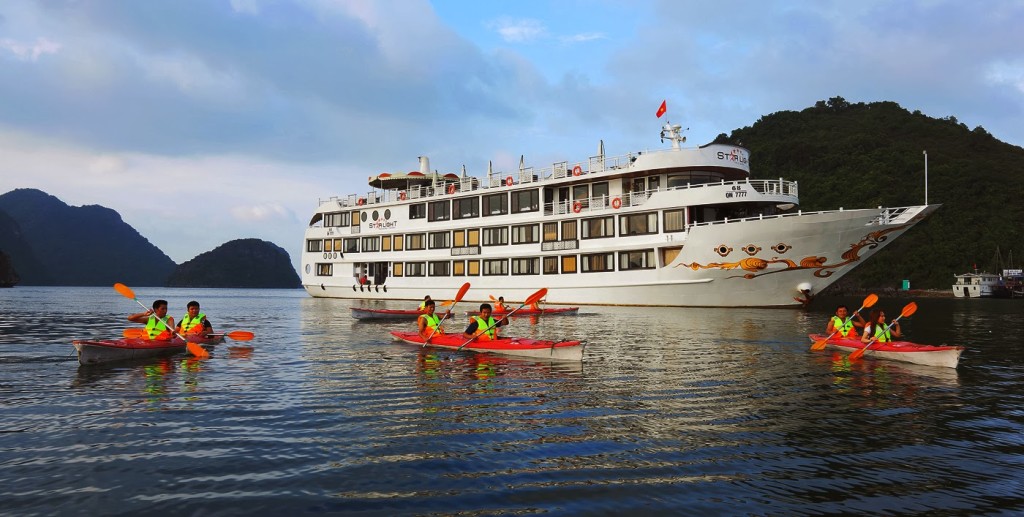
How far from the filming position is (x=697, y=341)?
19.1 metres

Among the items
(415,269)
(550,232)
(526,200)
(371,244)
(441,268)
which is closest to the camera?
(550,232)

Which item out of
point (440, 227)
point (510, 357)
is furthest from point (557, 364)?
point (440, 227)

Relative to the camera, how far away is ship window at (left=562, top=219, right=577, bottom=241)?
38.9 meters

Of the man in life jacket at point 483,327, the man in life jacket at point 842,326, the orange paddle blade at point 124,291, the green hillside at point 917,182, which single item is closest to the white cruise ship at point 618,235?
the man in life jacket at point 842,326

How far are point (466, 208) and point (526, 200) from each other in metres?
5.40

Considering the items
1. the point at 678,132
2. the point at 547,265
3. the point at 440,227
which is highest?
the point at 678,132

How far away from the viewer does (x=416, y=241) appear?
158 ft

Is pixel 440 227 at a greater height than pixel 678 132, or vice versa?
pixel 678 132

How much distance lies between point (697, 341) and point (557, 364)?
616cm

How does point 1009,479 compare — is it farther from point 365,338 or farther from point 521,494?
point 365,338

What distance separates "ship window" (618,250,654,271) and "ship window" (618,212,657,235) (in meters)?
1.12

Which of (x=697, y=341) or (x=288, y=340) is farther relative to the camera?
(x=288, y=340)

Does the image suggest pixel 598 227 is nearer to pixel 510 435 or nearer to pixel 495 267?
pixel 495 267

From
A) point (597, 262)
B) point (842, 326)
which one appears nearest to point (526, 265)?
point (597, 262)
